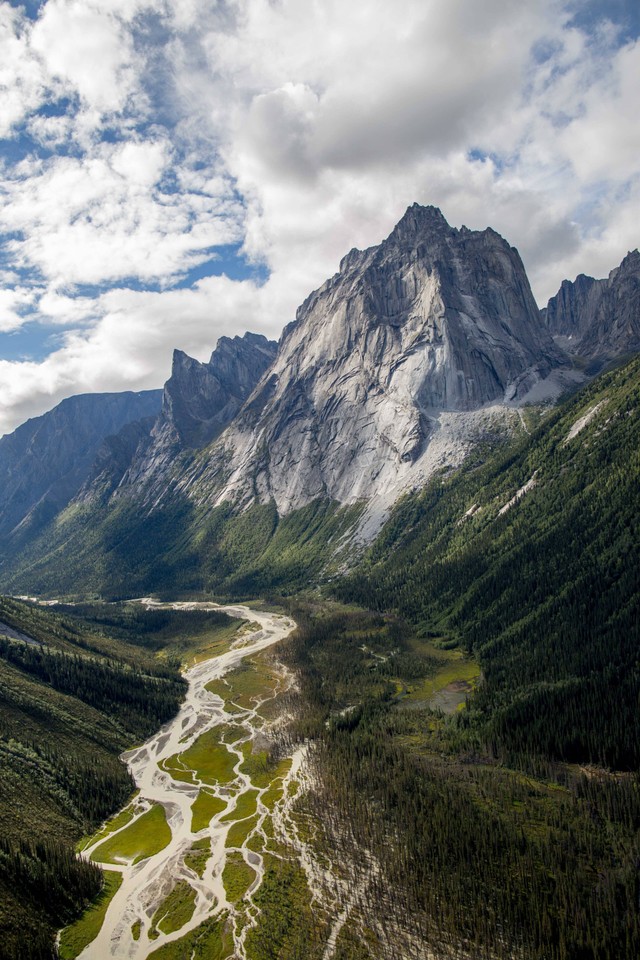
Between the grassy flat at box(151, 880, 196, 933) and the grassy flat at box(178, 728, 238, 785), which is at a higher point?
the grassy flat at box(178, 728, 238, 785)

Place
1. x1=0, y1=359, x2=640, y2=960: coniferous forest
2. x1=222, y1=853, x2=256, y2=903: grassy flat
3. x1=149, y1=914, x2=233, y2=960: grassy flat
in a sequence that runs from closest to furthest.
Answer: x1=149, y1=914, x2=233, y2=960: grassy flat, x1=0, y1=359, x2=640, y2=960: coniferous forest, x1=222, y1=853, x2=256, y2=903: grassy flat

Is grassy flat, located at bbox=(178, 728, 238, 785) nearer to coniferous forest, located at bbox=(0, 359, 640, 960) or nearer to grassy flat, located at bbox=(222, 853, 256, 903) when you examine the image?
coniferous forest, located at bbox=(0, 359, 640, 960)

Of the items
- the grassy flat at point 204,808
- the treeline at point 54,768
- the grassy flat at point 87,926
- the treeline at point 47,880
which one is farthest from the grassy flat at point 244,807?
the treeline at point 47,880

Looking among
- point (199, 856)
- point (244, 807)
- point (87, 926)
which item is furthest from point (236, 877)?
point (244, 807)

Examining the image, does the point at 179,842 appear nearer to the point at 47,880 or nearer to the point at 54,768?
the point at 47,880

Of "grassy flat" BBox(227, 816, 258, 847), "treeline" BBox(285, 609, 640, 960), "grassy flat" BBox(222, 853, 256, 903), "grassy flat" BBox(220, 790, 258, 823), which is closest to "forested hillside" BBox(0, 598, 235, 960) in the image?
"grassy flat" BBox(222, 853, 256, 903)

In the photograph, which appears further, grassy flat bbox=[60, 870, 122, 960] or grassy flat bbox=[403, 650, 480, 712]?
grassy flat bbox=[403, 650, 480, 712]
